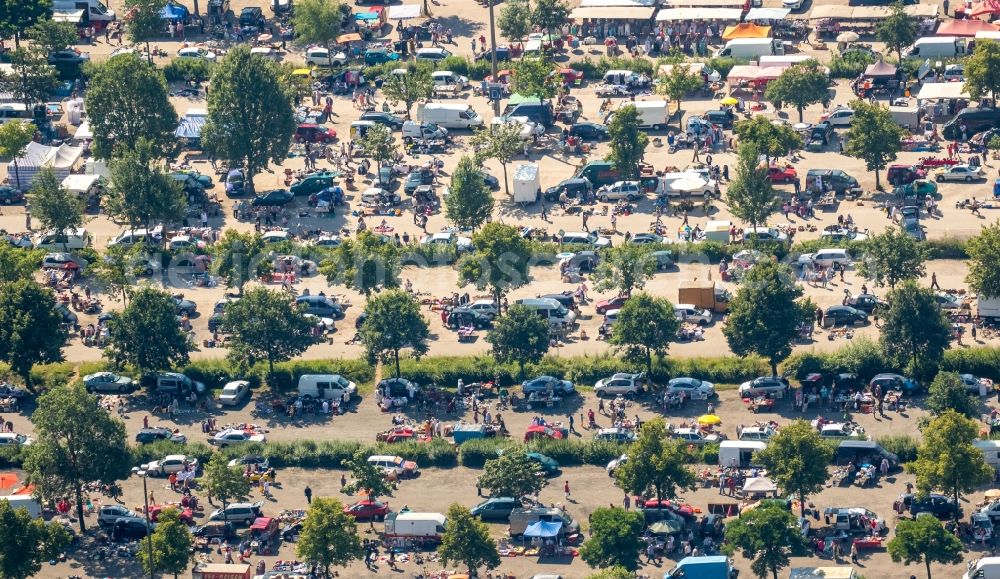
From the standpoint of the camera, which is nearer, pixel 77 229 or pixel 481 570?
pixel 481 570

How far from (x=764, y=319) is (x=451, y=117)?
39006 millimetres

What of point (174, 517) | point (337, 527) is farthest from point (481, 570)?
point (174, 517)

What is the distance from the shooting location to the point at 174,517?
11006cm

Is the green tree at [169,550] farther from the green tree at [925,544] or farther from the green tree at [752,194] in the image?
the green tree at [752,194]

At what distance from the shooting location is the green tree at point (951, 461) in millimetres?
109500

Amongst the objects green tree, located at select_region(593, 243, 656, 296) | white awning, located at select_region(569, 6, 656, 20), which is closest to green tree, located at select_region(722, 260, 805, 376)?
green tree, located at select_region(593, 243, 656, 296)

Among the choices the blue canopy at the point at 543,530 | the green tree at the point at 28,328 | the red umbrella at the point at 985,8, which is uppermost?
the red umbrella at the point at 985,8

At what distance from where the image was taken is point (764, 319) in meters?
123

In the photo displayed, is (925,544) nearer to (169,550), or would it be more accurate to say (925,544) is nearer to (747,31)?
(169,550)

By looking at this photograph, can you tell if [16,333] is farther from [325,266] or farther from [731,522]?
[731,522]

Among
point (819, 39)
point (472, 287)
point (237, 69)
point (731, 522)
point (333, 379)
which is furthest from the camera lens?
point (819, 39)

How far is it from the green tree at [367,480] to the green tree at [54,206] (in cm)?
3273

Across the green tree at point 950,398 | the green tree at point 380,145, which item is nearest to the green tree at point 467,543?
the green tree at point 950,398

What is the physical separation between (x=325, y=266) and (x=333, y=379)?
9683mm
